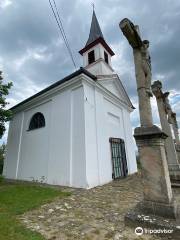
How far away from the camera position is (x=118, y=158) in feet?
29.2

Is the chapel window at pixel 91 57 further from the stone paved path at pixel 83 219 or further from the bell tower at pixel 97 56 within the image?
the stone paved path at pixel 83 219

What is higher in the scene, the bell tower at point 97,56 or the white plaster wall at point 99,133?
the bell tower at point 97,56

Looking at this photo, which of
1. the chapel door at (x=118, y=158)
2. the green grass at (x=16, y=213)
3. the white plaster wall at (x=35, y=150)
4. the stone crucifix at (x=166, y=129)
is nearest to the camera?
the green grass at (x=16, y=213)

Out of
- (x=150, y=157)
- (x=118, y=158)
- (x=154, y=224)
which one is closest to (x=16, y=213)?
(x=154, y=224)

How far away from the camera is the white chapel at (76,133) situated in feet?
22.1

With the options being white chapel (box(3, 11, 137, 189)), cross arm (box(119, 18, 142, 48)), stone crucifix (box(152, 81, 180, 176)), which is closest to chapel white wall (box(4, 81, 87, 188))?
white chapel (box(3, 11, 137, 189))

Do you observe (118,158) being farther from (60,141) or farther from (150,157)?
(150,157)

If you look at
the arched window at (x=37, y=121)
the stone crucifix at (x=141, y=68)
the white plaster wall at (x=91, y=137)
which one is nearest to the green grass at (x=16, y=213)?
the white plaster wall at (x=91, y=137)

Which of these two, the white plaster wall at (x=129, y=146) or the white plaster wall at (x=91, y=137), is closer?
the white plaster wall at (x=91, y=137)

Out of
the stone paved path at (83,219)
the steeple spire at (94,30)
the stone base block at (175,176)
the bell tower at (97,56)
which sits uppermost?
the steeple spire at (94,30)

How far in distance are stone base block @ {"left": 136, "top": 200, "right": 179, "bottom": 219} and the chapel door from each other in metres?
5.30

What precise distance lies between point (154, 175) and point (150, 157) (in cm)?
32

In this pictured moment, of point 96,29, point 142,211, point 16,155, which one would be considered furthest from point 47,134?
point 96,29

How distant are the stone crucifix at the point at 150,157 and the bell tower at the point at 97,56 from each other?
277 inches
